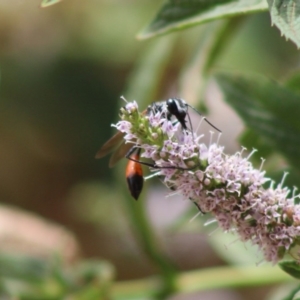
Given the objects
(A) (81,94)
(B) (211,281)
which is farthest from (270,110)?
(A) (81,94)

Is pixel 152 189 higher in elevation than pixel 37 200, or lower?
lower

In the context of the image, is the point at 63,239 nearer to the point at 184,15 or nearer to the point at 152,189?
the point at 152,189

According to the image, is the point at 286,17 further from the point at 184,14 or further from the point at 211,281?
the point at 211,281

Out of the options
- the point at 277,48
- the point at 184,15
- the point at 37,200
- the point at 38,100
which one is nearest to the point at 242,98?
the point at 184,15

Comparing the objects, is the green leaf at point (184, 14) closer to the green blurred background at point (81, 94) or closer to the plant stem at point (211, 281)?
the plant stem at point (211, 281)

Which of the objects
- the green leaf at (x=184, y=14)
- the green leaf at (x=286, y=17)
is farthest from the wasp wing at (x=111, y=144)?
the green leaf at (x=286, y=17)

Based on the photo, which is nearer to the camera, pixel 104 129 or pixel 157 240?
pixel 157 240
